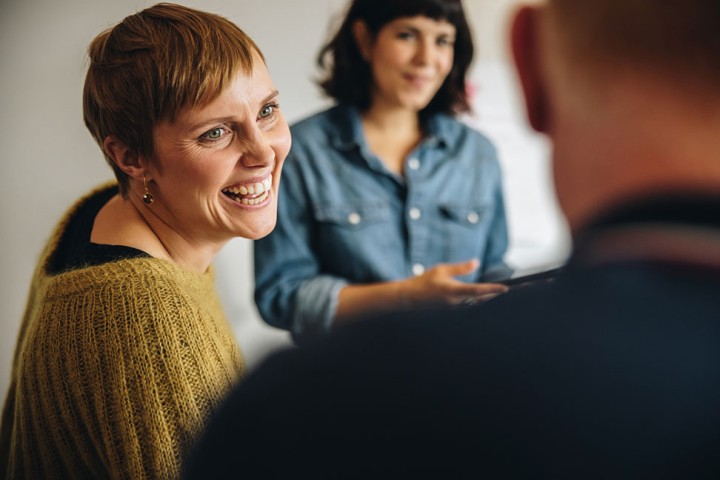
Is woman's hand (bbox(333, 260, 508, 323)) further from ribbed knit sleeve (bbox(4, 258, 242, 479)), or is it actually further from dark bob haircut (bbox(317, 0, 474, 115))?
dark bob haircut (bbox(317, 0, 474, 115))

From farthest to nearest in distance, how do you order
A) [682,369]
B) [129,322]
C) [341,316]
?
[341,316]
[129,322]
[682,369]

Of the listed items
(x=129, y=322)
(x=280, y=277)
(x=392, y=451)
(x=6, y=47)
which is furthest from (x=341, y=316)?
(x=392, y=451)

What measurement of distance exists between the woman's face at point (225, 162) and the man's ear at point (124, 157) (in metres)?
0.01

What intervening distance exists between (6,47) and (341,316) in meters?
0.50

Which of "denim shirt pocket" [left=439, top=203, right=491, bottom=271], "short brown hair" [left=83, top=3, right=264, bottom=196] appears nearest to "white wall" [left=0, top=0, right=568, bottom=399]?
"short brown hair" [left=83, top=3, right=264, bottom=196]

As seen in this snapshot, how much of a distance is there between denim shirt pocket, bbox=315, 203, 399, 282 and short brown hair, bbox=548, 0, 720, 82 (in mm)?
704

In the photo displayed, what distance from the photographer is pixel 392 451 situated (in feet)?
0.88

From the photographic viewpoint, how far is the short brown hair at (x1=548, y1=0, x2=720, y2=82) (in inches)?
9.9

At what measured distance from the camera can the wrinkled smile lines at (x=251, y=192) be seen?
0.60 meters

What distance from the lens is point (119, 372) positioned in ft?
1.80

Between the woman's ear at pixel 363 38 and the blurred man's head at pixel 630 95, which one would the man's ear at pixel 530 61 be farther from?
the woman's ear at pixel 363 38

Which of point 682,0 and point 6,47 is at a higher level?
point 6,47

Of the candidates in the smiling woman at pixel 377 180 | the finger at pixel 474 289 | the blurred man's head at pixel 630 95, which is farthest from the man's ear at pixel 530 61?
the smiling woman at pixel 377 180

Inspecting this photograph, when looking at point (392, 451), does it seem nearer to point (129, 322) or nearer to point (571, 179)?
point (571, 179)
